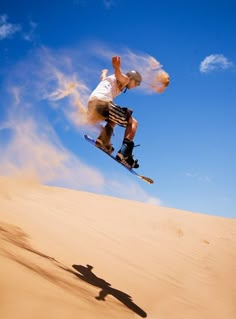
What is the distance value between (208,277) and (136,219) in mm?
4329

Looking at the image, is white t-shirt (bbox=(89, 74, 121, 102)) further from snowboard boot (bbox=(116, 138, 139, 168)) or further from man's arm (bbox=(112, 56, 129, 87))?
snowboard boot (bbox=(116, 138, 139, 168))

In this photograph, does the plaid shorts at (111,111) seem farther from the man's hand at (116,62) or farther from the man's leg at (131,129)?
the man's hand at (116,62)

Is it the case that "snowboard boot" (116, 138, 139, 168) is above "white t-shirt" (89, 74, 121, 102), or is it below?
below

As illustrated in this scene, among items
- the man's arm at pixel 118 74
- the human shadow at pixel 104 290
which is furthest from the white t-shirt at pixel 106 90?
the human shadow at pixel 104 290

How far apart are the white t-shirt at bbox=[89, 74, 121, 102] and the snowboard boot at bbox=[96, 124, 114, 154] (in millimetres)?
603

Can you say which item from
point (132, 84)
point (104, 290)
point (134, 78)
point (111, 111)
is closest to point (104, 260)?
point (104, 290)

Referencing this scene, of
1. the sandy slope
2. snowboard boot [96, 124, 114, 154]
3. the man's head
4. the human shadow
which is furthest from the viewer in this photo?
snowboard boot [96, 124, 114, 154]

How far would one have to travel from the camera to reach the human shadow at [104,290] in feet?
15.4

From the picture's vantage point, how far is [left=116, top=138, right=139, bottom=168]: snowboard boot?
5.67 meters

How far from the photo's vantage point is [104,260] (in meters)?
6.89

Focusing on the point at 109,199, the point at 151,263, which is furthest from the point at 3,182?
the point at 151,263

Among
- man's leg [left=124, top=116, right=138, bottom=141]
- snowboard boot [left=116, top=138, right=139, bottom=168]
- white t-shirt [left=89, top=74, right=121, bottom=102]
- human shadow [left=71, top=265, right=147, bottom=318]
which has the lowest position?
human shadow [left=71, top=265, right=147, bottom=318]

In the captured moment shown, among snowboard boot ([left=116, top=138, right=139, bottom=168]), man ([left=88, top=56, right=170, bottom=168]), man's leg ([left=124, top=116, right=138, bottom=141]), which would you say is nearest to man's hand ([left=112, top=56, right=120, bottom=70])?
man ([left=88, top=56, right=170, bottom=168])

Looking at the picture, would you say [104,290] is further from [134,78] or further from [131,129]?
[134,78]
